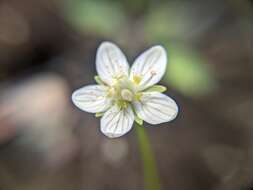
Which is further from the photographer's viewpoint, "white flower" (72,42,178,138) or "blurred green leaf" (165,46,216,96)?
"blurred green leaf" (165,46,216,96)

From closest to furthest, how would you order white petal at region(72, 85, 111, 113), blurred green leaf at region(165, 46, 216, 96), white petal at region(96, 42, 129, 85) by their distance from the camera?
white petal at region(72, 85, 111, 113) < white petal at region(96, 42, 129, 85) < blurred green leaf at region(165, 46, 216, 96)

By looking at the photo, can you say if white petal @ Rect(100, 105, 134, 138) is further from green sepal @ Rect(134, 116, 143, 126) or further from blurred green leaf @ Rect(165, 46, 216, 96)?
blurred green leaf @ Rect(165, 46, 216, 96)

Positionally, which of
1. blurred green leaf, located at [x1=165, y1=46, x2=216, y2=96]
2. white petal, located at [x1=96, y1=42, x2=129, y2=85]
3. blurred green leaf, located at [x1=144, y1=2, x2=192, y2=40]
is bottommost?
blurred green leaf, located at [x1=165, y1=46, x2=216, y2=96]

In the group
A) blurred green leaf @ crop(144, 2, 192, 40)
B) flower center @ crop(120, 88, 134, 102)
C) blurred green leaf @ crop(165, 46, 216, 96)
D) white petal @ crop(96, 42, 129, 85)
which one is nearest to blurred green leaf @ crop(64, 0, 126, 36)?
blurred green leaf @ crop(144, 2, 192, 40)

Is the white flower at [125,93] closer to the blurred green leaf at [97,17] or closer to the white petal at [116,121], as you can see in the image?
the white petal at [116,121]

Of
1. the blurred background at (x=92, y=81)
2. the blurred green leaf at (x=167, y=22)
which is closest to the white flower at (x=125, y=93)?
the blurred background at (x=92, y=81)

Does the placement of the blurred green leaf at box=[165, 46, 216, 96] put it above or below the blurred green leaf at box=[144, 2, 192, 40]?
below

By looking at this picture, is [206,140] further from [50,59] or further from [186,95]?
[50,59]
